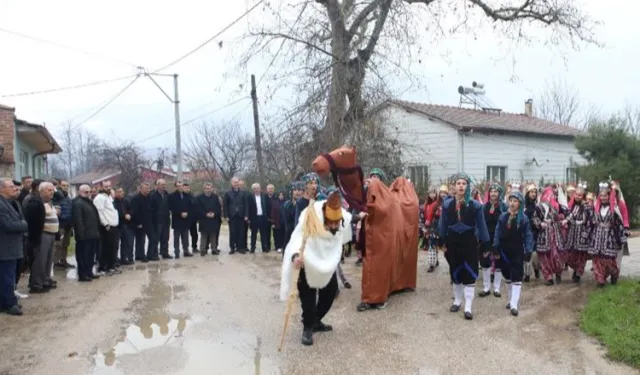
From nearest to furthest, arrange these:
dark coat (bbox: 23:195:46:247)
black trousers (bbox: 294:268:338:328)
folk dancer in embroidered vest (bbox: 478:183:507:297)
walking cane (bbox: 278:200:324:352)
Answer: walking cane (bbox: 278:200:324:352), black trousers (bbox: 294:268:338:328), folk dancer in embroidered vest (bbox: 478:183:507:297), dark coat (bbox: 23:195:46:247)

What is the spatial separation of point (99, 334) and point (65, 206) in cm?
489

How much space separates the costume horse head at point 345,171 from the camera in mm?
6398

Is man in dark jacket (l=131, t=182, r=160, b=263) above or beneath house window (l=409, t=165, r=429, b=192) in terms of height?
beneath

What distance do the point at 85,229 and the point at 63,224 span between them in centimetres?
148

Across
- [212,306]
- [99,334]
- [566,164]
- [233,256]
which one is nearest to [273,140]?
[233,256]

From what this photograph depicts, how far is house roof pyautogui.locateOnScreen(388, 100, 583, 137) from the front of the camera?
21000mm

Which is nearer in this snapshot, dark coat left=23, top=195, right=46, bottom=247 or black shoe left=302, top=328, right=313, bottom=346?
black shoe left=302, top=328, right=313, bottom=346

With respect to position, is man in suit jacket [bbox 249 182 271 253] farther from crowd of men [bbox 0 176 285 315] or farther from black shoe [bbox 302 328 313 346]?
black shoe [bbox 302 328 313 346]

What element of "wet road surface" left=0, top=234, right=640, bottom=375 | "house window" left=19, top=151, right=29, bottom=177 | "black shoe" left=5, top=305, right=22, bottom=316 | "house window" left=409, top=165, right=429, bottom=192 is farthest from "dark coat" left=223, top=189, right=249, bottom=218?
"house window" left=19, top=151, right=29, bottom=177

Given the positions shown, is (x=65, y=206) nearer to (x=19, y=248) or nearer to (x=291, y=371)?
(x=19, y=248)

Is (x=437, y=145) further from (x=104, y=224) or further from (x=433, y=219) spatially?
(x=104, y=224)

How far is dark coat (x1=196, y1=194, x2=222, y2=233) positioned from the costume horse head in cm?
690

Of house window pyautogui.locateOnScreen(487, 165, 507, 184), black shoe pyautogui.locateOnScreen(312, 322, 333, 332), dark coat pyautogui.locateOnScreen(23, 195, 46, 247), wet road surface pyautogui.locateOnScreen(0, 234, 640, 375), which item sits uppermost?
house window pyautogui.locateOnScreen(487, 165, 507, 184)

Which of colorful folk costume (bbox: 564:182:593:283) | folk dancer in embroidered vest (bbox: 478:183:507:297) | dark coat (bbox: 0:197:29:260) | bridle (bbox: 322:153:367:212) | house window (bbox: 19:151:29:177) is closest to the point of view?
bridle (bbox: 322:153:367:212)
